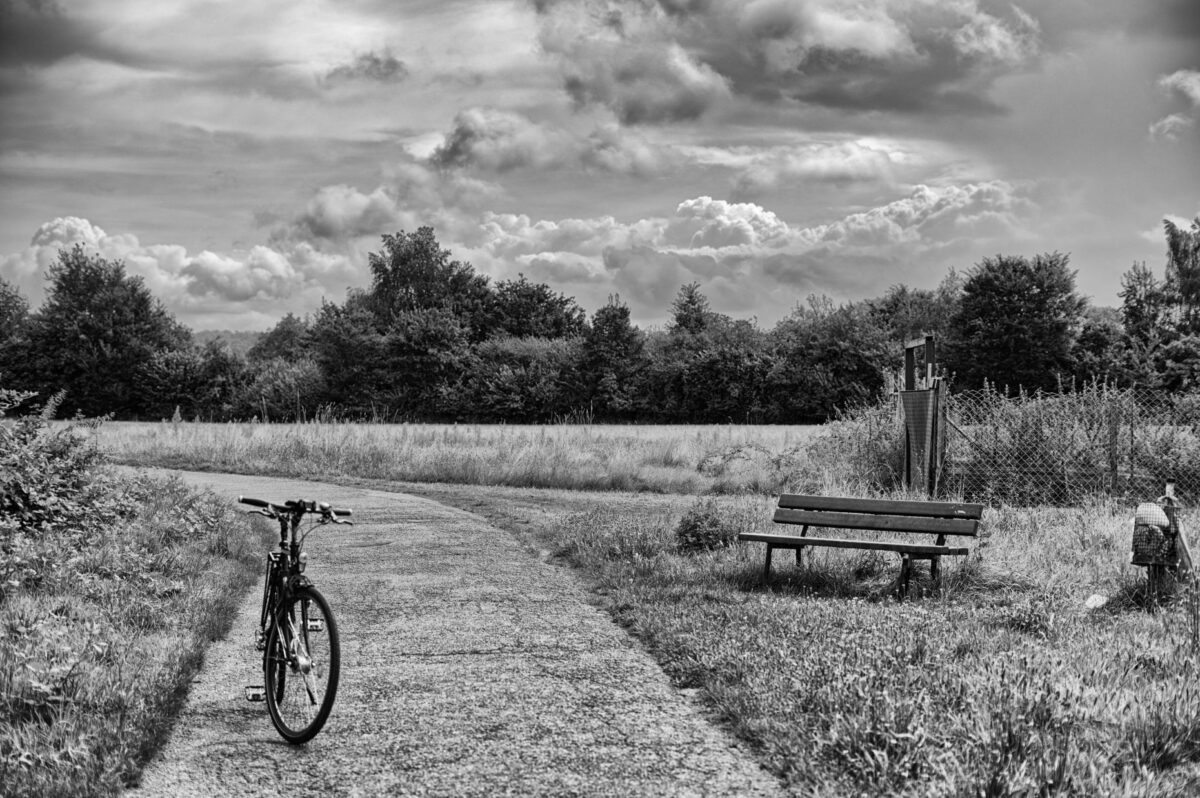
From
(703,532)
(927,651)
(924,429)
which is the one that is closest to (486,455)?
(924,429)

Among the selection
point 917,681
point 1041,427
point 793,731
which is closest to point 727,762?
point 793,731

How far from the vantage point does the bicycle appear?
17.0 ft

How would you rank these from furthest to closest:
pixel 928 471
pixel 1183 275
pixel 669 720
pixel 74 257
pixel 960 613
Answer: pixel 74 257
pixel 1183 275
pixel 928 471
pixel 960 613
pixel 669 720

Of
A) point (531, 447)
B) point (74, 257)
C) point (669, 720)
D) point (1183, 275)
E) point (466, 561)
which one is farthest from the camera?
point (74, 257)

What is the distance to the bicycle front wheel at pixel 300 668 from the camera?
202 inches

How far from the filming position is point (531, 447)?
71.7ft

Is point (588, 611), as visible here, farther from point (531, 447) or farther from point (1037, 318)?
point (1037, 318)

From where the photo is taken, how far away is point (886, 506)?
32.7ft

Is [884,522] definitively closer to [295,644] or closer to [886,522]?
[886,522]

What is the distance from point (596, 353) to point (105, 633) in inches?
1683

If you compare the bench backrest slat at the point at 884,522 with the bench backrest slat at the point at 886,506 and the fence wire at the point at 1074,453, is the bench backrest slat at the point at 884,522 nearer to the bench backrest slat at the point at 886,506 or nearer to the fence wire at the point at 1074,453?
the bench backrest slat at the point at 886,506

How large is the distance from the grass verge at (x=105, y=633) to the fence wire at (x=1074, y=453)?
11.1m

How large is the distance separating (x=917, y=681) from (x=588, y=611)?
3269mm

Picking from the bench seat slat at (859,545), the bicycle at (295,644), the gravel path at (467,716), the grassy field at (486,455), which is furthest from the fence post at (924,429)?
the bicycle at (295,644)
